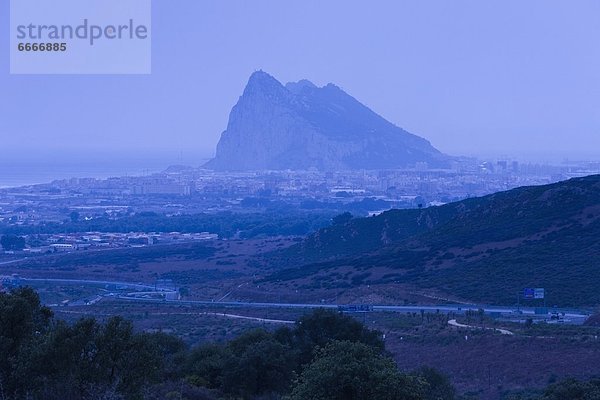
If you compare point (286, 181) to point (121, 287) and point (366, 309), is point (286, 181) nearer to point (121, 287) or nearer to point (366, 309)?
point (121, 287)

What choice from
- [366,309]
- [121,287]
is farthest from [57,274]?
[366,309]

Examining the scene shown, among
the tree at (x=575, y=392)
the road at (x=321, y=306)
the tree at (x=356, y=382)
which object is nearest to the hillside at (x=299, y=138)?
the road at (x=321, y=306)

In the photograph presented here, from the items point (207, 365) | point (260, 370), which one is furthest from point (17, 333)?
point (207, 365)

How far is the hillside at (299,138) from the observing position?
175 m

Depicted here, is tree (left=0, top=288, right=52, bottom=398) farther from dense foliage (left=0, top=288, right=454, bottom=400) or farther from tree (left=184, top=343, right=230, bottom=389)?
tree (left=184, top=343, right=230, bottom=389)

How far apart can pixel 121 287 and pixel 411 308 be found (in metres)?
20.3

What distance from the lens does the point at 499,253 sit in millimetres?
43562

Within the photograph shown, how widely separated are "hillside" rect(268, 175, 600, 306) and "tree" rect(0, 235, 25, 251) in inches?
1035

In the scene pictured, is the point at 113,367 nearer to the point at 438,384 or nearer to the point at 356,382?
the point at 356,382

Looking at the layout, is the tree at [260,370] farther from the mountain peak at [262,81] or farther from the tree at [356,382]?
the mountain peak at [262,81]

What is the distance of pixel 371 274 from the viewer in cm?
4672

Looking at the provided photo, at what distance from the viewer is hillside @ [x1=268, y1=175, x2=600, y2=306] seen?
38.8m

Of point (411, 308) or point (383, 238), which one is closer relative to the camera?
point (411, 308)

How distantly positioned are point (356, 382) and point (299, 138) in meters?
165
